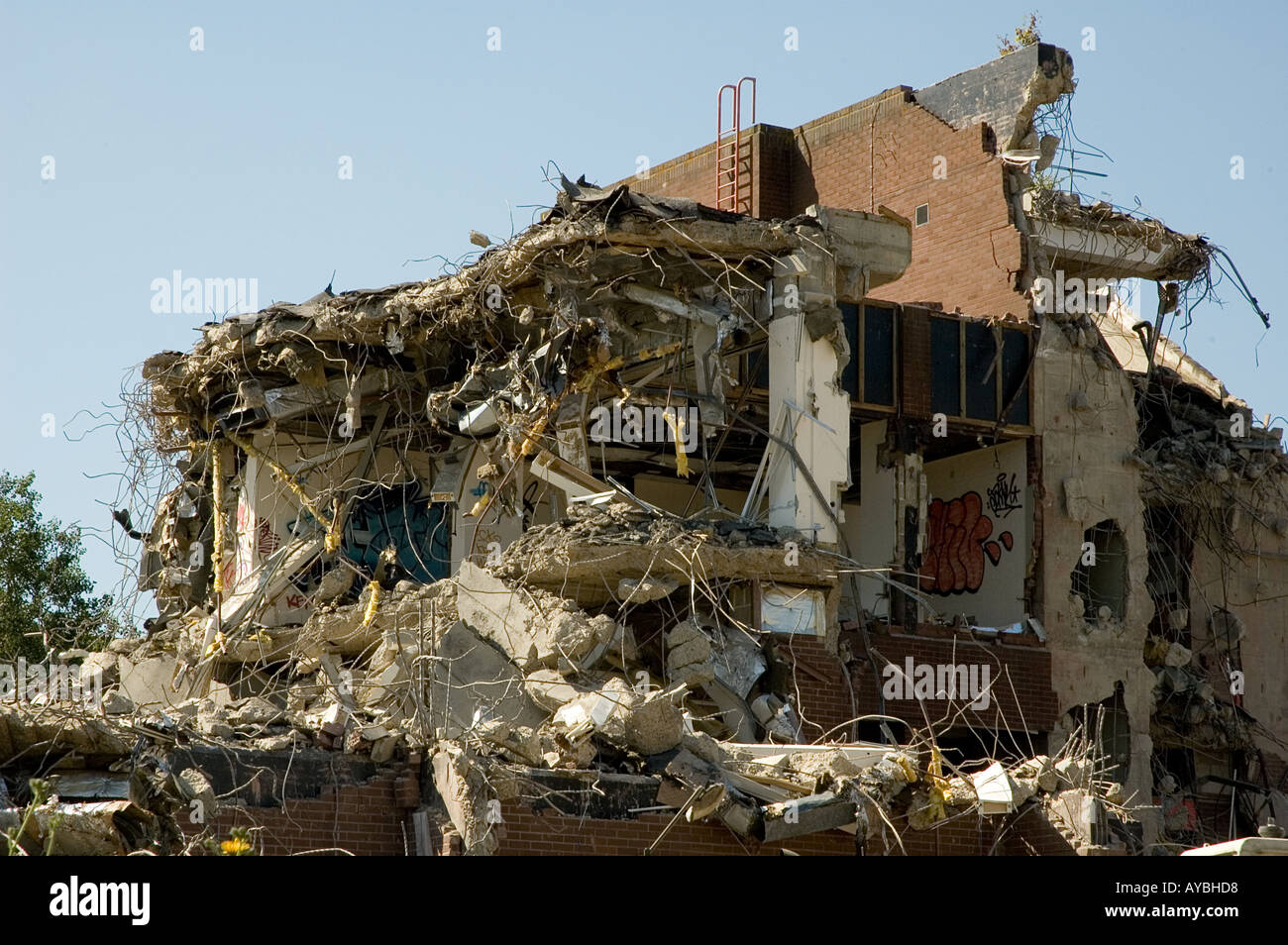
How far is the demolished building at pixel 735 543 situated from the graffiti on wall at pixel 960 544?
2.1 inches

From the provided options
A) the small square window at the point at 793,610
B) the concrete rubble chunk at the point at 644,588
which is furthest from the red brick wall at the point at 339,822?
the small square window at the point at 793,610

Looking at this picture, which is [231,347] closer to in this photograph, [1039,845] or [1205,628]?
[1039,845]

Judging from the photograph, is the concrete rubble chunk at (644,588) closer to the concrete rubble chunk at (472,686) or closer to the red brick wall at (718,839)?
the concrete rubble chunk at (472,686)

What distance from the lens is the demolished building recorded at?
39.7ft

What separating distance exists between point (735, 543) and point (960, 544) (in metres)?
7.32

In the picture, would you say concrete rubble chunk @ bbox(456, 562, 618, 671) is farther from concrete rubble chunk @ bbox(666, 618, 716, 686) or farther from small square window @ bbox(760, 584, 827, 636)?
small square window @ bbox(760, 584, 827, 636)

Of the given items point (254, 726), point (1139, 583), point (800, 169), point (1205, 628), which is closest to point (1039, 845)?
point (254, 726)

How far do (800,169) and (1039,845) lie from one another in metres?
15.9

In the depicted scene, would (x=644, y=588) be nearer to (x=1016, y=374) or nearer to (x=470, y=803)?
(x=470, y=803)

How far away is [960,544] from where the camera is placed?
930 inches

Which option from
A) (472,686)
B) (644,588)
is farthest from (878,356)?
(472,686)

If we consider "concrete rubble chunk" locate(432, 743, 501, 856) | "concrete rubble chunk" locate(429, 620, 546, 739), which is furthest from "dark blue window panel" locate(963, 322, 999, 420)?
"concrete rubble chunk" locate(432, 743, 501, 856)

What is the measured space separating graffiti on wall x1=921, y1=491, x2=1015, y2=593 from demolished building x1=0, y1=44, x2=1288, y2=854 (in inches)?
2.1

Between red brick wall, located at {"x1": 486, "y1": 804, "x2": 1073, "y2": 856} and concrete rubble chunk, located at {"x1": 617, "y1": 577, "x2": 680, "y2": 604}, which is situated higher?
concrete rubble chunk, located at {"x1": 617, "y1": 577, "x2": 680, "y2": 604}
